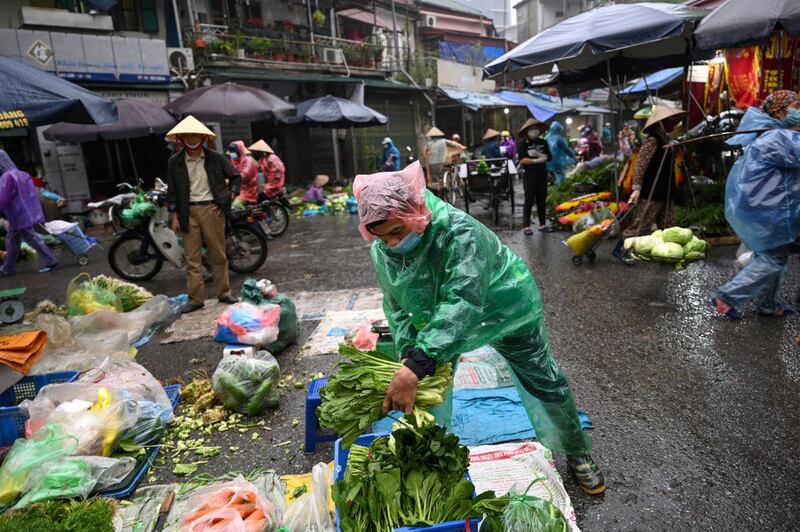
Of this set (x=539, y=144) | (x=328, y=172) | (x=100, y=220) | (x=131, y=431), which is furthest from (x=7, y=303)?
(x=328, y=172)

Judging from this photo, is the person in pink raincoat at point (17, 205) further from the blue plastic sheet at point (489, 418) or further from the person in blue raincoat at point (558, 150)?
the person in blue raincoat at point (558, 150)

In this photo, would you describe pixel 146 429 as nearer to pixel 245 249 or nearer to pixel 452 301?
pixel 452 301

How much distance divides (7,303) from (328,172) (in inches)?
683

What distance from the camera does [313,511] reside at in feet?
7.44

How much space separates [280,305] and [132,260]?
12.2 feet

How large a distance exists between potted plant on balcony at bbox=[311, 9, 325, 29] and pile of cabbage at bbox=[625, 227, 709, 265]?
18.2 metres

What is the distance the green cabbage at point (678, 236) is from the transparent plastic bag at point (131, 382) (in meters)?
5.63

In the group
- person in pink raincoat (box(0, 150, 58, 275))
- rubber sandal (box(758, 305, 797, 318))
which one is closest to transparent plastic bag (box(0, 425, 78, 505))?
rubber sandal (box(758, 305, 797, 318))

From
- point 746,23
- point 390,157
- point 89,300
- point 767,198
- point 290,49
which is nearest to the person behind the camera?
point 767,198

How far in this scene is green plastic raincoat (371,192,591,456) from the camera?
1999 mm

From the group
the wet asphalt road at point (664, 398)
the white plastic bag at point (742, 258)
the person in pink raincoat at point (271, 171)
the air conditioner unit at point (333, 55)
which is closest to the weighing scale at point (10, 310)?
the wet asphalt road at point (664, 398)

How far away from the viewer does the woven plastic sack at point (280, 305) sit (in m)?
4.65

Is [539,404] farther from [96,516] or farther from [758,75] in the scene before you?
[758,75]

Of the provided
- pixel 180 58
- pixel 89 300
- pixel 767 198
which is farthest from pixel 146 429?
pixel 180 58
